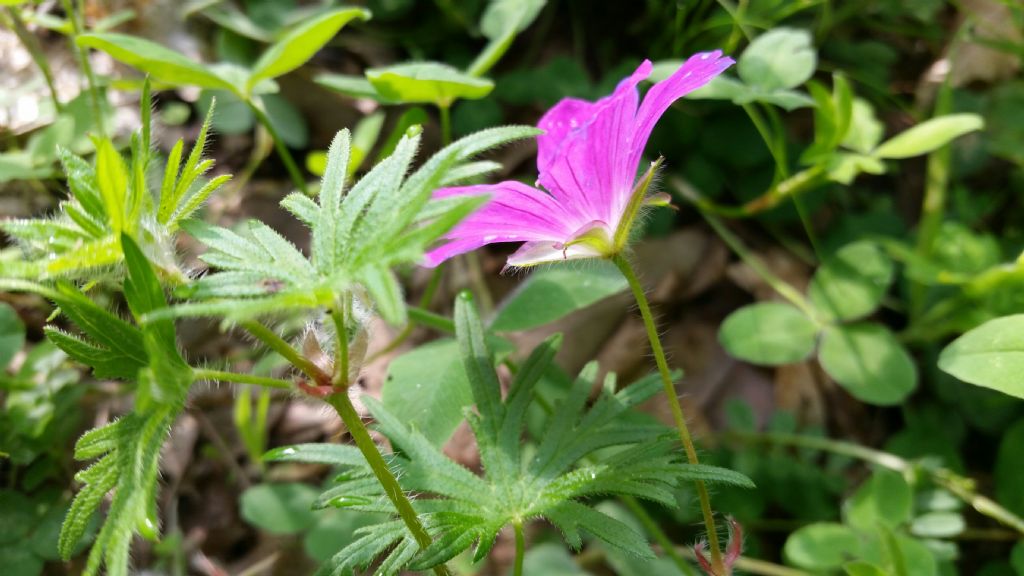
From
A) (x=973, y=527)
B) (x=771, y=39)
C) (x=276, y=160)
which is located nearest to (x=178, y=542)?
(x=276, y=160)

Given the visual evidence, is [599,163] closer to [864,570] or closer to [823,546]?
[864,570]

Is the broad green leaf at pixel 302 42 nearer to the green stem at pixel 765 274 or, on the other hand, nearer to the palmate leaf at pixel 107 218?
the palmate leaf at pixel 107 218

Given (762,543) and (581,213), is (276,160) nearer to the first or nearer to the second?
(581,213)

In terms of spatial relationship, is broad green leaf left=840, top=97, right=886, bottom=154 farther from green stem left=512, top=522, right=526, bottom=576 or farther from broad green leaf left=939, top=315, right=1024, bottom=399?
green stem left=512, top=522, right=526, bottom=576

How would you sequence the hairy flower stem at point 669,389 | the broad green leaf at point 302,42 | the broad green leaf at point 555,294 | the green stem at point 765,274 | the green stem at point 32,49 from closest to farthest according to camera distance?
1. the hairy flower stem at point 669,389
2. the broad green leaf at point 302,42
3. the broad green leaf at point 555,294
4. the green stem at point 32,49
5. the green stem at point 765,274

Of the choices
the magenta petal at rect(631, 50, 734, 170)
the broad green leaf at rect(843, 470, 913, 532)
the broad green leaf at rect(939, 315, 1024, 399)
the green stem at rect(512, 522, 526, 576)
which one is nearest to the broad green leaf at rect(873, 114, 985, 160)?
the broad green leaf at rect(939, 315, 1024, 399)

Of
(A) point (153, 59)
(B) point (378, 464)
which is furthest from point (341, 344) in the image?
(A) point (153, 59)

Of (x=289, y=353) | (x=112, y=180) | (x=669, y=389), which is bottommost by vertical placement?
(x=669, y=389)

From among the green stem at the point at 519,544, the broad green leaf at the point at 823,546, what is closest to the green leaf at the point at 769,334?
the broad green leaf at the point at 823,546
